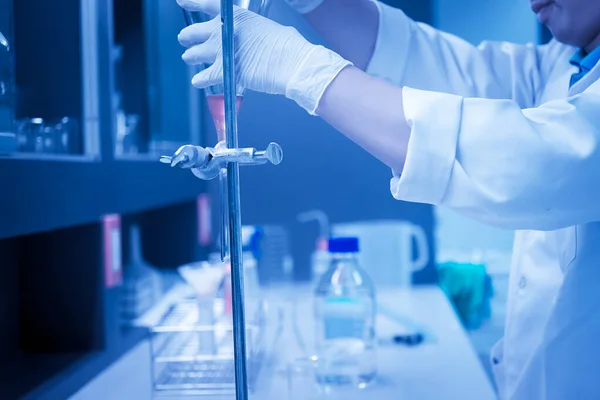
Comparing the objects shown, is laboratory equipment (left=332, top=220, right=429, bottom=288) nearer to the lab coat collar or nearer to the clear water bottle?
the clear water bottle

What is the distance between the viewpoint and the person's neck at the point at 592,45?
3.67ft

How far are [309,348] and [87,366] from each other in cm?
48

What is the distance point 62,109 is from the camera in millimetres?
1252

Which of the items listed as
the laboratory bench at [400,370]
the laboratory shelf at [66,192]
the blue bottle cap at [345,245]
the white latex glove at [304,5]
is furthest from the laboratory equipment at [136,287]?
the white latex glove at [304,5]

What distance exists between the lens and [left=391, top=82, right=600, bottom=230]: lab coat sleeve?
31.4 inches

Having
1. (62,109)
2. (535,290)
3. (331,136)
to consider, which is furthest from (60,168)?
(331,136)

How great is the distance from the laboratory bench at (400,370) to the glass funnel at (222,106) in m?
0.45

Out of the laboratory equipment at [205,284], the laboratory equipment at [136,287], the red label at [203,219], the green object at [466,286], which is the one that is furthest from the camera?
the red label at [203,219]

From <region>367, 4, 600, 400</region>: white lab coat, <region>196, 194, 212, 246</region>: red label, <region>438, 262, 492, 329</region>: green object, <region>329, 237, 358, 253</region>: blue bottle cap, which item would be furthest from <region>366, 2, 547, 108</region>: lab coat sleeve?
<region>196, 194, 212, 246</region>: red label

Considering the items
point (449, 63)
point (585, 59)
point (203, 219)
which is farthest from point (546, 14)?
point (203, 219)

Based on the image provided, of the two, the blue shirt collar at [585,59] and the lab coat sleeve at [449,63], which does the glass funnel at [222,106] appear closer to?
the lab coat sleeve at [449,63]

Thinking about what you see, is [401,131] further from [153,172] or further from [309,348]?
[153,172]

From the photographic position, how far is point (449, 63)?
1.34 meters

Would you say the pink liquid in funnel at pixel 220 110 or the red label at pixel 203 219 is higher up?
the pink liquid in funnel at pixel 220 110
